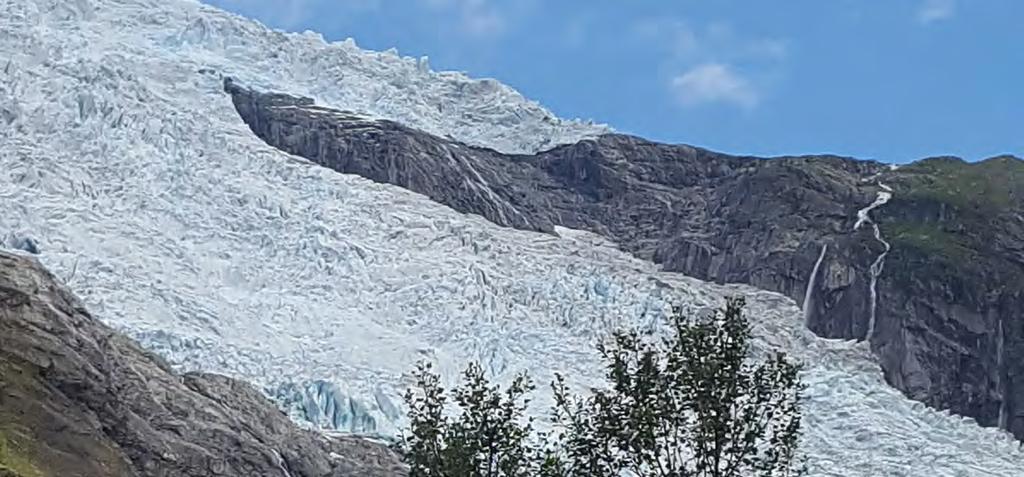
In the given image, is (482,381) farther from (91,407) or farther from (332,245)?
(332,245)

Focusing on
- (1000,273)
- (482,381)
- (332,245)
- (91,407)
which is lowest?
(91,407)

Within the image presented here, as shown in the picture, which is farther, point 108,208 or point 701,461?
point 108,208

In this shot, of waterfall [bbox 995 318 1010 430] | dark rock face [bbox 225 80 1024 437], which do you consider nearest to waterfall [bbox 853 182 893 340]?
dark rock face [bbox 225 80 1024 437]

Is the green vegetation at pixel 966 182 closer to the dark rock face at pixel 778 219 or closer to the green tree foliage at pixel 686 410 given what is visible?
the dark rock face at pixel 778 219

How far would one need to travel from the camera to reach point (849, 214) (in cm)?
10888

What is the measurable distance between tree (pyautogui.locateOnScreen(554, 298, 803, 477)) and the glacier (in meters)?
36.9

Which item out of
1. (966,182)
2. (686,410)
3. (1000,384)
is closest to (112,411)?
(686,410)

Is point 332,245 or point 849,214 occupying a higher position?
point 849,214

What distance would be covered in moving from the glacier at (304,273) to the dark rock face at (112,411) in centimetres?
488

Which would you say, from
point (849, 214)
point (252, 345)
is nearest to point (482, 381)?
point (252, 345)

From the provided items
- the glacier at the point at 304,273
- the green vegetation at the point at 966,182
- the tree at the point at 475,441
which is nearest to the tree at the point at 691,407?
the tree at the point at 475,441

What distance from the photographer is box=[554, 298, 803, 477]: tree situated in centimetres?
2103

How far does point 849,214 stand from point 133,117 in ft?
165

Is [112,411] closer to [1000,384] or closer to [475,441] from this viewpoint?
[475,441]
